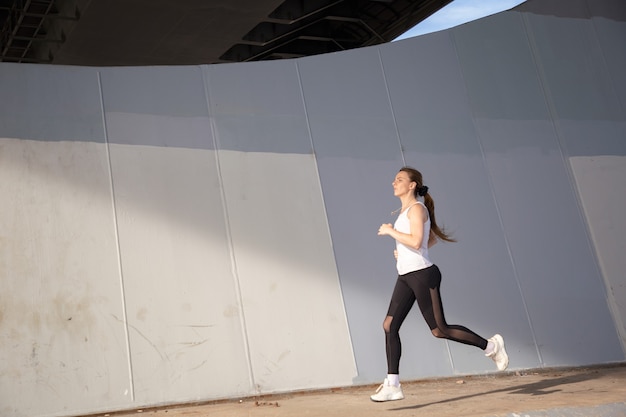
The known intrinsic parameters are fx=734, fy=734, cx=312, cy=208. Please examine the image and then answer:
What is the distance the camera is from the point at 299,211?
22.4ft

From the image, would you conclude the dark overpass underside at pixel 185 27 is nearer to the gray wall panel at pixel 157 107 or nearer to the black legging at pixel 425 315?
the gray wall panel at pixel 157 107

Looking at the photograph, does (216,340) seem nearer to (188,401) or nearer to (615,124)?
(188,401)

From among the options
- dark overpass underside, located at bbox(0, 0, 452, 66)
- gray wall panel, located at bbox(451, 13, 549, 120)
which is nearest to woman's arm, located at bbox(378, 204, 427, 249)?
gray wall panel, located at bbox(451, 13, 549, 120)

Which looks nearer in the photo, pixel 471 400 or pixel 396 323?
pixel 396 323

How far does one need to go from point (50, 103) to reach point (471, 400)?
13.8 feet

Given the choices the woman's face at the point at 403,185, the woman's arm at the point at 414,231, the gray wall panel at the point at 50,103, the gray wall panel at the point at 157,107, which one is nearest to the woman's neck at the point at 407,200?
the woman's face at the point at 403,185

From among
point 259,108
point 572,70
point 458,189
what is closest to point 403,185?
point 259,108

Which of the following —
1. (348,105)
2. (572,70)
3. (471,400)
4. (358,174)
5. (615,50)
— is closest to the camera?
(471,400)

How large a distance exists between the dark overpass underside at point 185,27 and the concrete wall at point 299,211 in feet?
9.07

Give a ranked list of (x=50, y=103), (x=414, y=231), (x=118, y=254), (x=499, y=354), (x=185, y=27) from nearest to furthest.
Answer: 1. (x=414, y=231)
2. (x=499, y=354)
3. (x=118, y=254)
4. (x=50, y=103)
5. (x=185, y=27)

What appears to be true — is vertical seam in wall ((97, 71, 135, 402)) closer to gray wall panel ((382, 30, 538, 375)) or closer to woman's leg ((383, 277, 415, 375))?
woman's leg ((383, 277, 415, 375))

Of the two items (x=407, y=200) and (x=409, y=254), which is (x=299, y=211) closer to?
(x=407, y=200)

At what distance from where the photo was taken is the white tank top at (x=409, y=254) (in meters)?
4.60

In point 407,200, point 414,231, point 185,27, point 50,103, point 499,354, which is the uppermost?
point 185,27
